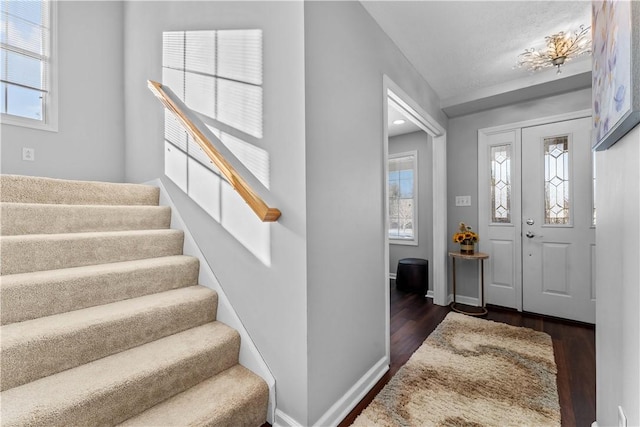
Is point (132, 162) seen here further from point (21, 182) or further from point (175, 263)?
point (175, 263)

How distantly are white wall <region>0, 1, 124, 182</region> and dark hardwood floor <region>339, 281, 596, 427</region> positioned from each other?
348cm

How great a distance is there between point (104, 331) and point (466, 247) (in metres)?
3.38

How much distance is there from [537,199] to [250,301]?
3236 millimetres

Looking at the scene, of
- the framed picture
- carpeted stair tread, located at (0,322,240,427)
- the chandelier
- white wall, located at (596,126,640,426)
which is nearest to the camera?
the framed picture

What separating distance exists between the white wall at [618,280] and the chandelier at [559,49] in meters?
1.44

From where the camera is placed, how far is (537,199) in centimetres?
308

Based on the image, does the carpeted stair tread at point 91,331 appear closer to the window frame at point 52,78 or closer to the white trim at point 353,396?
the white trim at point 353,396

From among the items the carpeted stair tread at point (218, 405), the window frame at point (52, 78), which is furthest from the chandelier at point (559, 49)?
the window frame at point (52, 78)

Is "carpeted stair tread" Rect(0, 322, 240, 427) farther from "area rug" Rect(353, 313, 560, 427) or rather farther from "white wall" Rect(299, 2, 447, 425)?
"area rug" Rect(353, 313, 560, 427)

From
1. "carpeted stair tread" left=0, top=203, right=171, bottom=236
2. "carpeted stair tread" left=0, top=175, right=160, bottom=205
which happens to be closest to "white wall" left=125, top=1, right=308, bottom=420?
"carpeted stair tread" left=0, top=203, right=171, bottom=236

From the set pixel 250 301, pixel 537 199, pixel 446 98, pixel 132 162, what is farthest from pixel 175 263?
pixel 537 199

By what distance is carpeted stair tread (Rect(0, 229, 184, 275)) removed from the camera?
1458 millimetres

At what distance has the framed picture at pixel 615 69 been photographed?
0.72m

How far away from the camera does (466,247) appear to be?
3.28m
